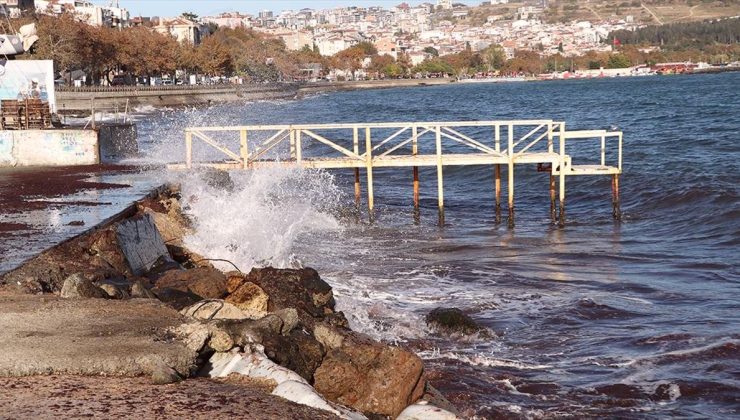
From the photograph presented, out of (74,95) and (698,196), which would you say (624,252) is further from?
(74,95)

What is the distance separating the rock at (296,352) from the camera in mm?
8633

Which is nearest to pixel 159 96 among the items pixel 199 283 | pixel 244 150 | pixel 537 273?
pixel 244 150

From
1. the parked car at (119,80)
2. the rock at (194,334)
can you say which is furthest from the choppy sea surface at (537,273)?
the parked car at (119,80)

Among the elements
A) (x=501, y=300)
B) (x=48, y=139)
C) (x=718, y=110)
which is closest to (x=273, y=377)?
(x=501, y=300)

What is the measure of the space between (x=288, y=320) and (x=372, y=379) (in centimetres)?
101

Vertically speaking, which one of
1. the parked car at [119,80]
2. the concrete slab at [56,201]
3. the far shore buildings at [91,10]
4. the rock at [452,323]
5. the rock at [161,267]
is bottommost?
the rock at [452,323]

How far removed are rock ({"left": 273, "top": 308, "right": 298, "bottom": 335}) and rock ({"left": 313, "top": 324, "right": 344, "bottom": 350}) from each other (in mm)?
332

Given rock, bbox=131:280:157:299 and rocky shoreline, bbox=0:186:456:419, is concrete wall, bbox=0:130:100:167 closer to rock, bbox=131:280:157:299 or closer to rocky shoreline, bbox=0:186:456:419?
rocky shoreline, bbox=0:186:456:419

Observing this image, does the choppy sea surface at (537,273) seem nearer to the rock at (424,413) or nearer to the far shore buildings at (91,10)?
the rock at (424,413)

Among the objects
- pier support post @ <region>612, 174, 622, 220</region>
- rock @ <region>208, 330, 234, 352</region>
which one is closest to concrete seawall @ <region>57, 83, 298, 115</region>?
pier support post @ <region>612, 174, 622, 220</region>

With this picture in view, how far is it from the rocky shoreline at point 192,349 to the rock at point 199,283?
0.02 metres

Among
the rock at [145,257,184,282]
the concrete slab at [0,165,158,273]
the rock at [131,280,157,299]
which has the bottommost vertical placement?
the rock at [145,257,184,282]

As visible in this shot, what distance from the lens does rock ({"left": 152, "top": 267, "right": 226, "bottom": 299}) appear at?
36.6 ft

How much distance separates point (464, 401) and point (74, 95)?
75.7 metres
